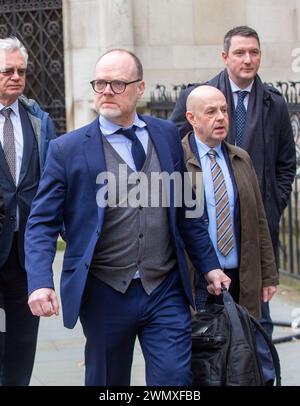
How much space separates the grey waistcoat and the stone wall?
8.39 m

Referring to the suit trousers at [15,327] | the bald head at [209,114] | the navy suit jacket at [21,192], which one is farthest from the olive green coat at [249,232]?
the suit trousers at [15,327]

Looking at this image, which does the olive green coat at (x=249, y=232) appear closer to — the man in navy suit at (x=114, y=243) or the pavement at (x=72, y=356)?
the man in navy suit at (x=114, y=243)

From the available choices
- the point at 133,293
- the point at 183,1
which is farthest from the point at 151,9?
the point at 133,293

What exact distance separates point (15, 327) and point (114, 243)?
4.37 ft

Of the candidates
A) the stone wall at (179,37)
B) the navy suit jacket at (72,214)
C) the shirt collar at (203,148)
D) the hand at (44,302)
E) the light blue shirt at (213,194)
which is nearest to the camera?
the hand at (44,302)

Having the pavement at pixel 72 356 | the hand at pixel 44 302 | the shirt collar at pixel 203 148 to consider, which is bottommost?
the pavement at pixel 72 356

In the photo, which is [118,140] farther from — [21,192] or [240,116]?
[240,116]

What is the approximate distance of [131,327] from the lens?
4758 mm

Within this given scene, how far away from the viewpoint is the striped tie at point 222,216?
5.50m

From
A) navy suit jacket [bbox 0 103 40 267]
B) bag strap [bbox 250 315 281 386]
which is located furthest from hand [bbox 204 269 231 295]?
navy suit jacket [bbox 0 103 40 267]

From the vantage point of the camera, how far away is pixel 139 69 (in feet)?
16.0

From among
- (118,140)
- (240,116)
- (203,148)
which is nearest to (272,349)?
(118,140)
